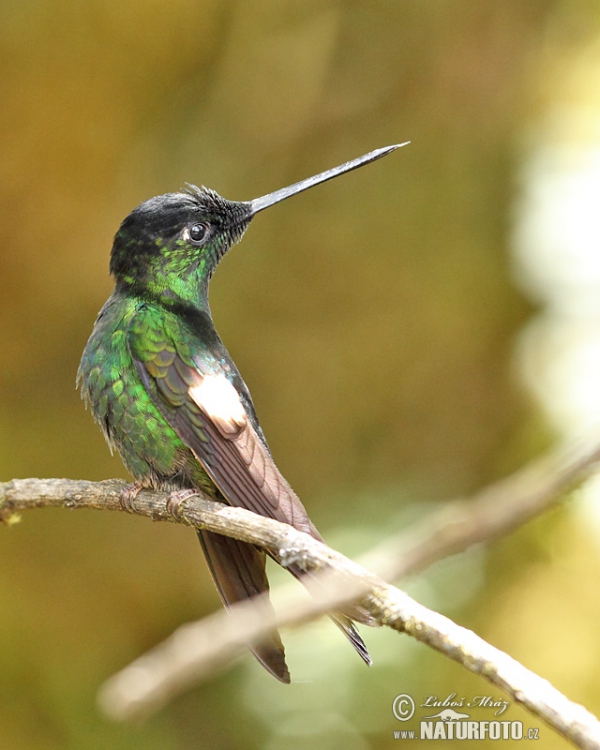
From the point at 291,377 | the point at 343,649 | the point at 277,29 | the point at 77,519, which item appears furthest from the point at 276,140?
the point at 343,649

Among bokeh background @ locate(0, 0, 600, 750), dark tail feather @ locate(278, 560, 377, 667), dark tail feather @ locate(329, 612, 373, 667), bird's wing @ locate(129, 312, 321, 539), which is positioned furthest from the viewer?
bokeh background @ locate(0, 0, 600, 750)

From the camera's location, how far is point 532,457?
15.6ft

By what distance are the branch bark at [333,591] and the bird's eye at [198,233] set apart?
102 centimetres

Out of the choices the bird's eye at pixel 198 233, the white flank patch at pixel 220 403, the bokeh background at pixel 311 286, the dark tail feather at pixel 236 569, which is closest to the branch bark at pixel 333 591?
the dark tail feather at pixel 236 569

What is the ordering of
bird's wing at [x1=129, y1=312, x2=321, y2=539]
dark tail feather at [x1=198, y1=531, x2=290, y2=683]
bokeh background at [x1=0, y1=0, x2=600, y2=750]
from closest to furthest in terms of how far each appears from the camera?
bird's wing at [x1=129, y1=312, x2=321, y2=539]
dark tail feather at [x1=198, y1=531, x2=290, y2=683]
bokeh background at [x1=0, y1=0, x2=600, y2=750]

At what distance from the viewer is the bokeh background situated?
442cm

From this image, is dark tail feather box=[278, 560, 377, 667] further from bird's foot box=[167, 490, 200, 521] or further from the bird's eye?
the bird's eye

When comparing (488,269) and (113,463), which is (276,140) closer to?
(488,269)

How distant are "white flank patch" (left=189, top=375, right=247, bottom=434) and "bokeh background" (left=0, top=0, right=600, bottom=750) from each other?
5.67ft

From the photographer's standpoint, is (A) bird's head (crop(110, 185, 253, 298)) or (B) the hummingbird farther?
(A) bird's head (crop(110, 185, 253, 298))

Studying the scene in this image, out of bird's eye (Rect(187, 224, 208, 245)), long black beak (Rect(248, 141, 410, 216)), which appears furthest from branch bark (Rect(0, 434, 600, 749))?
long black beak (Rect(248, 141, 410, 216))

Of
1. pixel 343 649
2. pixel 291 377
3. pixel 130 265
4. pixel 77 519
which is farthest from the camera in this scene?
pixel 291 377

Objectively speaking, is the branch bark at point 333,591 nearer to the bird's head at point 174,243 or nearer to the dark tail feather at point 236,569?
the dark tail feather at point 236,569

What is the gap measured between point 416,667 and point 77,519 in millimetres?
2001
